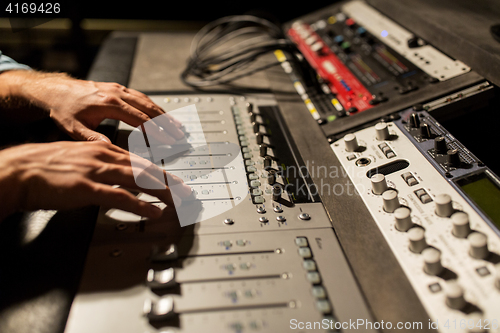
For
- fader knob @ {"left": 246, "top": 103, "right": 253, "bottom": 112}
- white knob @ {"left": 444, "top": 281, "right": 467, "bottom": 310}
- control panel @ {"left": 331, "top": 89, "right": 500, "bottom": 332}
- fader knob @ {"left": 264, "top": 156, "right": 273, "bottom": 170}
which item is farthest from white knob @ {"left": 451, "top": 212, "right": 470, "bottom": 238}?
fader knob @ {"left": 246, "top": 103, "right": 253, "bottom": 112}

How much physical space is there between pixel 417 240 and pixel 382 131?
1.21 ft

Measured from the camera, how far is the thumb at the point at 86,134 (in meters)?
0.93

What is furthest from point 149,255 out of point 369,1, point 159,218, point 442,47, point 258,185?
point 369,1

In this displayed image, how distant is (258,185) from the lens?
891 millimetres

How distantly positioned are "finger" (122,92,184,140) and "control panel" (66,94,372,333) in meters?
0.10

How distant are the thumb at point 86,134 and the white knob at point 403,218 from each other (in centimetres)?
71

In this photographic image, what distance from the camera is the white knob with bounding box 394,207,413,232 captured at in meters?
0.74

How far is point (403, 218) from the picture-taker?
2.42 ft

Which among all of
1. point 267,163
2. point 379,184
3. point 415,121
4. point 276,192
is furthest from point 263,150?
point 415,121

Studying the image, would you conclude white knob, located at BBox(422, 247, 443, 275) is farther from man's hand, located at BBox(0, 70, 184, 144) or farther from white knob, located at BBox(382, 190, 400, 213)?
man's hand, located at BBox(0, 70, 184, 144)

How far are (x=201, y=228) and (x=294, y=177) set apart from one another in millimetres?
293

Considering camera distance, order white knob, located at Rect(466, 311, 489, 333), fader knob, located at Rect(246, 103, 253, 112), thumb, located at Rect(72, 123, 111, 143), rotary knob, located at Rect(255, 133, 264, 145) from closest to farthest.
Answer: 1. white knob, located at Rect(466, 311, 489, 333)
2. thumb, located at Rect(72, 123, 111, 143)
3. rotary knob, located at Rect(255, 133, 264, 145)
4. fader knob, located at Rect(246, 103, 253, 112)

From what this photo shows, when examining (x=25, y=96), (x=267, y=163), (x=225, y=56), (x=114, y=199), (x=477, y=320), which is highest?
(x=225, y=56)

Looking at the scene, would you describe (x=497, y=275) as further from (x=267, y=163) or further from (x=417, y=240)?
(x=267, y=163)
